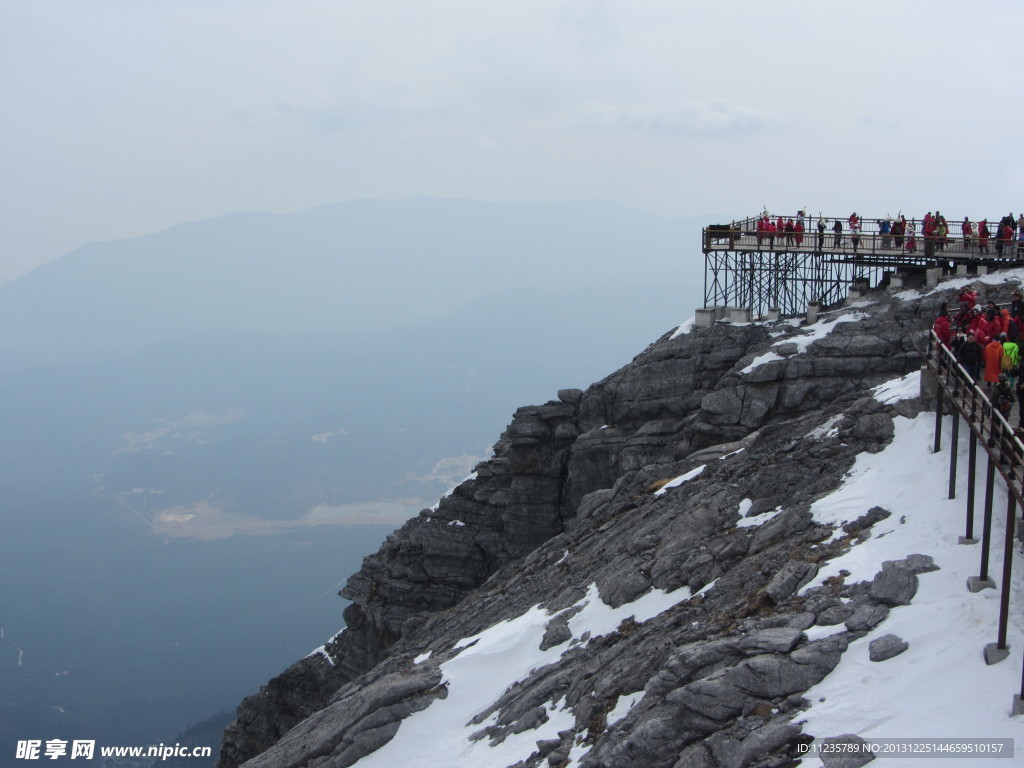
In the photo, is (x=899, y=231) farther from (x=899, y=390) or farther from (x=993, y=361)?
(x=993, y=361)

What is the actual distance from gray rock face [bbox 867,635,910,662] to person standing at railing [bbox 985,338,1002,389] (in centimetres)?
743

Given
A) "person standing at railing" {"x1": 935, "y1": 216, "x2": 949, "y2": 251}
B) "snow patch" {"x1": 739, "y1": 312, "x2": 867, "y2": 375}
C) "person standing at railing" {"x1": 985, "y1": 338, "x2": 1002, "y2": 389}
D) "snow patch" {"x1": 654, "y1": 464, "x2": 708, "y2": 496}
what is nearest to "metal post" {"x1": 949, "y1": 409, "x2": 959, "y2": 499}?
"person standing at railing" {"x1": 985, "y1": 338, "x2": 1002, "y2": 389}

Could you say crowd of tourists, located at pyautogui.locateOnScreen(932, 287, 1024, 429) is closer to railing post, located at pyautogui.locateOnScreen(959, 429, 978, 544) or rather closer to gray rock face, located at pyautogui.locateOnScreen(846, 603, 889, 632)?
railing post, located at pyautogui.locateOnScreen(959, 429, 978, 544)

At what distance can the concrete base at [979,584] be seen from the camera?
17.3m

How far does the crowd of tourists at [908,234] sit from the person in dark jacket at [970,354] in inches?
1025

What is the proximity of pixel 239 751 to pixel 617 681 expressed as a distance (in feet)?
124

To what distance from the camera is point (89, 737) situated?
156625mm

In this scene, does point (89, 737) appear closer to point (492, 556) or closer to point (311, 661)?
point (311, 661)

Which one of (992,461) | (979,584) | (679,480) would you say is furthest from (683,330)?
(979,584)

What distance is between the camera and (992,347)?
70.2ft

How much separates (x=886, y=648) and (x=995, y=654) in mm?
1759

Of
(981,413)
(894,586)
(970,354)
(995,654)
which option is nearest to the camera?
(995,654)

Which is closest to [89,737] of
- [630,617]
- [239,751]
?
[239,751]

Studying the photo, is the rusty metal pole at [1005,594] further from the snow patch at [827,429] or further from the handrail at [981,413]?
the snow patch at [827,429]
